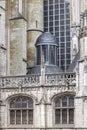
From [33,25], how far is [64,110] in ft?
44.7

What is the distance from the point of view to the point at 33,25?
39156 mm

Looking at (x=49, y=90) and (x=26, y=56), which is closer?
(x=49, y=90)

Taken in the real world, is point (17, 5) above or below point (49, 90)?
above

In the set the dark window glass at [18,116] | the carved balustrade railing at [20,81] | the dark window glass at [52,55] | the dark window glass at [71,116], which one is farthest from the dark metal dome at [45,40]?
the dark window glass at [71,116]

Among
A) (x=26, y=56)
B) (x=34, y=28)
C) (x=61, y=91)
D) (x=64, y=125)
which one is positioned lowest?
(x=64, y=125)

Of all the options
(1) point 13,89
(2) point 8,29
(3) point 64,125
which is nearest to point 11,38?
(2) point 8,29

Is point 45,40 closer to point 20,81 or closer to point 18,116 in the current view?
point 20,81

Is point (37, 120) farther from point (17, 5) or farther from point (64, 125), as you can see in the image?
point (17, 5)

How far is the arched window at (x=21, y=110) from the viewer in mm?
27719

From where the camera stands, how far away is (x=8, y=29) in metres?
36.2

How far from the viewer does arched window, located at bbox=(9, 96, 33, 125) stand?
90.9 feet

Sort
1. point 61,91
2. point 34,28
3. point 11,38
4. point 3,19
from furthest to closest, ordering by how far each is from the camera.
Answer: point 34,28
point 11,38
point 3,19
point 61,91

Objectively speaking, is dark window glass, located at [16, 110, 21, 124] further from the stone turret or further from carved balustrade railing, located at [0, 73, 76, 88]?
the stone turret

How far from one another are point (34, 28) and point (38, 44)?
3.52 m
